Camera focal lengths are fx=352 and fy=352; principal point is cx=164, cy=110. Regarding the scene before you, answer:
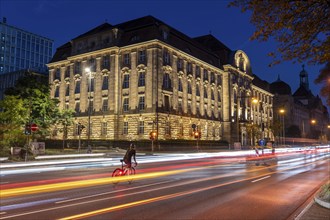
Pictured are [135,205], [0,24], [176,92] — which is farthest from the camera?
[0,24]

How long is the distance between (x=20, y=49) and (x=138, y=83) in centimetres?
9200

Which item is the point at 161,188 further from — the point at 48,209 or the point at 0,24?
the point at 0,24

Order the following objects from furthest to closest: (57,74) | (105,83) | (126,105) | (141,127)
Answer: (57,74) → (105,83) → (126,105) → (141,127)

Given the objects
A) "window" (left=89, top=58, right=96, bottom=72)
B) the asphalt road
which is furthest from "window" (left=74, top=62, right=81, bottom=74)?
the asphalt road

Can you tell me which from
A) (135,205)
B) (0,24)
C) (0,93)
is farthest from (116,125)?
(0,24)

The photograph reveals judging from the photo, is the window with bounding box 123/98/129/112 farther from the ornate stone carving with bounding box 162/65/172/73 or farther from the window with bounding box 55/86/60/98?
the window with bounding box 55/86/60/98

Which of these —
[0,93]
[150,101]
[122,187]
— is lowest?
[122,187]

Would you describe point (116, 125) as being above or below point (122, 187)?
above

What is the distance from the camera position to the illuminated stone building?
56625 mm

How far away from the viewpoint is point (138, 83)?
191 ft

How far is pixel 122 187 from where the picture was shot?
47.6 ft

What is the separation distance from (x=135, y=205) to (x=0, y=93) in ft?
336

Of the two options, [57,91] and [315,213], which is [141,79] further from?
[315,213]

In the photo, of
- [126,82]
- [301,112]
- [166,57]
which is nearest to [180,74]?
[166,57]
